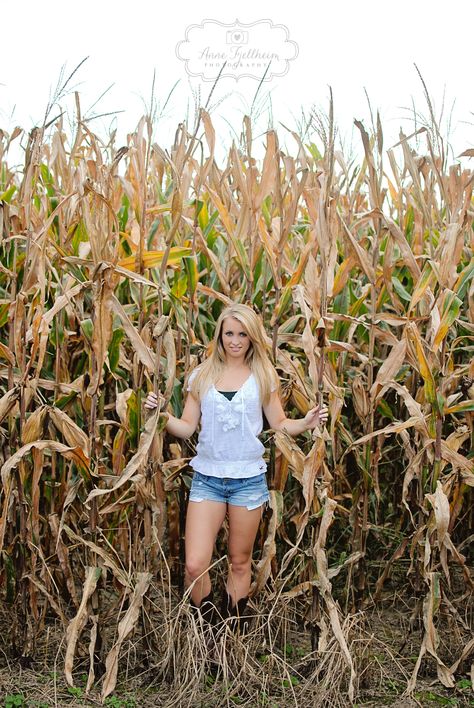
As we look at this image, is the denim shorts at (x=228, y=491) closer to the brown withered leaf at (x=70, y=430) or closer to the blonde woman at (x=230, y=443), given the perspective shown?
the blonde woman at (x=230, y=443)

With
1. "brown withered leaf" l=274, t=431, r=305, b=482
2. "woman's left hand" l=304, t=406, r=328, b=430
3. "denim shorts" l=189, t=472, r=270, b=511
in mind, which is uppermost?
"woman's left hand" l=304, t=406, r=328, b=430

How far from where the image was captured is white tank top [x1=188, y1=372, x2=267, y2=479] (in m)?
3.42

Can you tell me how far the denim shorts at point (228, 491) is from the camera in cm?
342

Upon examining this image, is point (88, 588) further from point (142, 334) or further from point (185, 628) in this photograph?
point (142, 334)

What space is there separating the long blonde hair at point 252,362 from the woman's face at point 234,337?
0.06ft

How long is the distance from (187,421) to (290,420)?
0.44m

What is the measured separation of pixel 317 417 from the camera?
10.8 ft

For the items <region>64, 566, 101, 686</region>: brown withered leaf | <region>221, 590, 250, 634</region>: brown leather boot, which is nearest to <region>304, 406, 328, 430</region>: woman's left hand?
<region>221, 590, 250, 634</region>: brown leather boot

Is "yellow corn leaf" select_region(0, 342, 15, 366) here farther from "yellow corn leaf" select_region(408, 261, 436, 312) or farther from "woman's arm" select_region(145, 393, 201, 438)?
"yellow corn leaf" select_region(408, 261, 436, 312)

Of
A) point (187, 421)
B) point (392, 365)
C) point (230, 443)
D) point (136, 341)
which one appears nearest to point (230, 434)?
point (230, 443)

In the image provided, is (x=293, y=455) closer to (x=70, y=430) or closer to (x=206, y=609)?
(x=206, y=609)

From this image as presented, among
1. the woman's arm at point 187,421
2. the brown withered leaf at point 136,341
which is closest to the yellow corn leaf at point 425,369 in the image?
the woman's arm at point 187,421

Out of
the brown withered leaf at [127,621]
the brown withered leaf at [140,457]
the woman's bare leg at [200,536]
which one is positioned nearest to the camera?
the brown withered leaf at [140,457]

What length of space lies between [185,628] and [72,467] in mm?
835
